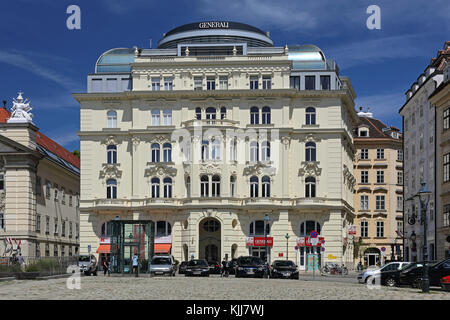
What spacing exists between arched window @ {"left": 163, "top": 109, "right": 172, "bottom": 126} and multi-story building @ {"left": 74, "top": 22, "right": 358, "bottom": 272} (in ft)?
0.31

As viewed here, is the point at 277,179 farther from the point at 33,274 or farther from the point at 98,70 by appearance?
the point at 33,274

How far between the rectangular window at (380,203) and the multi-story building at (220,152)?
64.8ft

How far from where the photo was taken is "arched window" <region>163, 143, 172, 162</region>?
260 ft

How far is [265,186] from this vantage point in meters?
78.8

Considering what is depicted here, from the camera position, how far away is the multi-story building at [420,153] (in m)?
64.6

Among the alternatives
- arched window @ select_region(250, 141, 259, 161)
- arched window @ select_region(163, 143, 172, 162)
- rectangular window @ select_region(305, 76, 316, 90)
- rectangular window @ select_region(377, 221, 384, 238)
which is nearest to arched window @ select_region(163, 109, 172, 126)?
arched window @ select_region(163, 143, 172, 162)

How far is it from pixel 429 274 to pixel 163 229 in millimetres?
41599

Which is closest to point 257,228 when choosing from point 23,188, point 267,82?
point 267,82

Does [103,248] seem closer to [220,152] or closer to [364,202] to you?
[220,152]

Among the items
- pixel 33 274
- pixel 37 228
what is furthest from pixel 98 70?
pixel 33 274

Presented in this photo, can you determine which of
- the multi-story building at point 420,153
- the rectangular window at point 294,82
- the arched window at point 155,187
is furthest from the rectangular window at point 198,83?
the multi-story building at point 420,153

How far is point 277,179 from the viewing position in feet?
258

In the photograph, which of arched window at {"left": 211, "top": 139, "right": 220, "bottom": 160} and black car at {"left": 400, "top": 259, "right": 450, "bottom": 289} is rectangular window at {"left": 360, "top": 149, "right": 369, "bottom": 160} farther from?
black car at {"left": 400, "top": 259, "right": 450, "bottom": 289}
